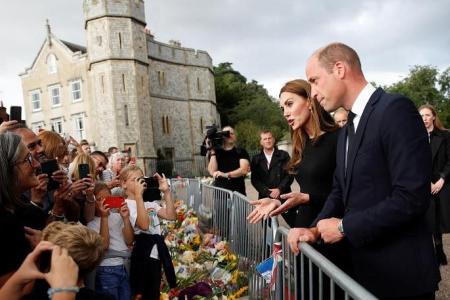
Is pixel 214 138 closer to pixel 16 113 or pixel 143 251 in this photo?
pixel 143 251

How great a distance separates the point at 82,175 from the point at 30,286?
5.45 ft

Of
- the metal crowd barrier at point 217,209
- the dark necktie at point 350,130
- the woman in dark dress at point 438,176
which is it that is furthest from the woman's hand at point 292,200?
the woman in dark dress at point 438,176

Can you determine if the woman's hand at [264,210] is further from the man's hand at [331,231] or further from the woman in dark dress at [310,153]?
the man's hand at [331,231]

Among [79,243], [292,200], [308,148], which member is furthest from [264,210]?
[79,243]

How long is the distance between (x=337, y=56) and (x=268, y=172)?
11.4 feet

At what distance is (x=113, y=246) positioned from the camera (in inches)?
137

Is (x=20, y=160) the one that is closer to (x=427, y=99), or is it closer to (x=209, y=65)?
(x=209, y=65)

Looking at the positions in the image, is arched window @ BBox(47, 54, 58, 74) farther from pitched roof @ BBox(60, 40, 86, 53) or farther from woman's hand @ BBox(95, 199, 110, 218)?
woman's hand @ BBox(95, 199, 110, 218)

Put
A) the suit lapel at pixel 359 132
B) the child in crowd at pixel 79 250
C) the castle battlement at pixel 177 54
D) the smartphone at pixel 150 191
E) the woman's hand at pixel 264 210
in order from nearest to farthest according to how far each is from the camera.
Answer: the child in crowd at pixel 79 250, the suit lapel at pixel 359 132, the woman's hand at pixel 264 210, the smartphone at pixel 150 191, the castle battlement at pixel 177 54

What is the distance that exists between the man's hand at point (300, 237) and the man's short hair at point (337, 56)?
2.87 ft

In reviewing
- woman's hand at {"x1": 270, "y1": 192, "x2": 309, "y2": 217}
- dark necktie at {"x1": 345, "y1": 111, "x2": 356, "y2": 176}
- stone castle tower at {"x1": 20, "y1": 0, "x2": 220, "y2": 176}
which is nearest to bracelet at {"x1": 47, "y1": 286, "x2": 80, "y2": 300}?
woman's hand at {"x1": 270, "y1": 192, "x2": 309, "y2": 217}

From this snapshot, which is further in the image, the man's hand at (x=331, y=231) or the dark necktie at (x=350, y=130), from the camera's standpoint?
the dark necktie at (x=350, y=130)

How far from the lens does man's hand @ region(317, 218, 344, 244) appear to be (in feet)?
6.61

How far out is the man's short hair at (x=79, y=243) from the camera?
6.23 feet
